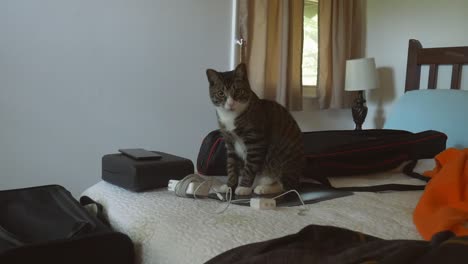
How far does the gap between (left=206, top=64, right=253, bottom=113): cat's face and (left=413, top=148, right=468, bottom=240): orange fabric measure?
52 cm

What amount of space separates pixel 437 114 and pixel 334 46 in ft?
3.68

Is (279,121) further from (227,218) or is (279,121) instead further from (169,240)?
(169,240)

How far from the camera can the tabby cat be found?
3.43 ft

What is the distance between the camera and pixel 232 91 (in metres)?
1.10

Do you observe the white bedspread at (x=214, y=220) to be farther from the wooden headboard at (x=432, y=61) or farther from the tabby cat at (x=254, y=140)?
the wooden headboard at (x=432, y=61)

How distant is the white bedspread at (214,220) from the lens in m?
0.68

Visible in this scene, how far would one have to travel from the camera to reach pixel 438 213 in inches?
30.0

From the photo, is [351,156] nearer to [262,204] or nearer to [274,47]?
[262,204]

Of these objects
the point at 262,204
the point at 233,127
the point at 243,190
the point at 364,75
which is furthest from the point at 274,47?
the point at 262,204

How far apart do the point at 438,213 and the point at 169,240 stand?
20.4 inches

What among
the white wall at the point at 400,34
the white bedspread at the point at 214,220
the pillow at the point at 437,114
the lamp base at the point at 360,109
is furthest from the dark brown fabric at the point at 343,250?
the lamp base at the point at 360,109

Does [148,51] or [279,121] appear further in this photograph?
[148,51]

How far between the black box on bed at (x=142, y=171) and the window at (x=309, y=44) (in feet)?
5.88

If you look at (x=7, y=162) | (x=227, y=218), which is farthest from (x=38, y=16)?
(x=227, y=218)
